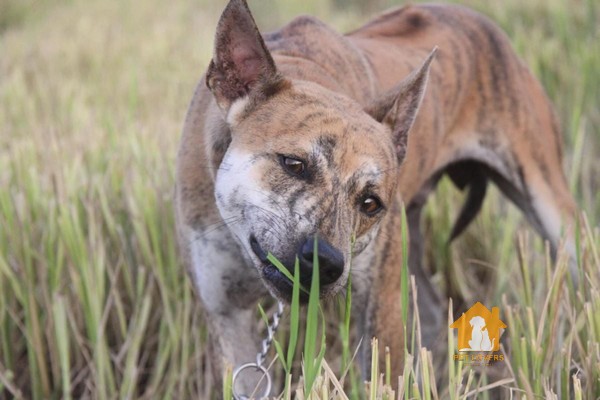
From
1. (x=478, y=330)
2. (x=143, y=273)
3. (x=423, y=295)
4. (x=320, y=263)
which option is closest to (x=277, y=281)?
(x=320, y=263)

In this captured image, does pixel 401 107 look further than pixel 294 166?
Yes

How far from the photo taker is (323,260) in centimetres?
212

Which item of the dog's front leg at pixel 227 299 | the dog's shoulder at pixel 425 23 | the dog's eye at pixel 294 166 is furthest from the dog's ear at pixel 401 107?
the dog's shoulder at pixel 425 23

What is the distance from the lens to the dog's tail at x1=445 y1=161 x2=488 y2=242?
13.2 ft

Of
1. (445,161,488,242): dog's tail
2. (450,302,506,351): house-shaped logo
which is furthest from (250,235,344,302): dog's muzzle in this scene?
(445,161,488,242): dog's tail

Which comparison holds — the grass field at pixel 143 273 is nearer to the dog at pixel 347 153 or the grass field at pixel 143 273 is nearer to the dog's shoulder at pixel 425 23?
the dog at pixel 347 153

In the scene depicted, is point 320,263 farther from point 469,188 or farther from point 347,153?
point 469,188

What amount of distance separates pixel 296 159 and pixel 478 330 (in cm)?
71

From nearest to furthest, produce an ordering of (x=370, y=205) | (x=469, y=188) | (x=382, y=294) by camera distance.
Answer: (x=370, y=205) → (x=382, y=294) → (x=469, y=188)

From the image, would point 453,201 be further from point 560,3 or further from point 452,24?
point 560,3

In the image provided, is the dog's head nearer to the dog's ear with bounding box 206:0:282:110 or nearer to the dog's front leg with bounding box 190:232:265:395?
the dog's ear with bounding box 206:0:282:110

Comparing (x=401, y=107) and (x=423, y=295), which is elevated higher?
(x=401, y=107)

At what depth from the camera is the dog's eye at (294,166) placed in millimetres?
2324

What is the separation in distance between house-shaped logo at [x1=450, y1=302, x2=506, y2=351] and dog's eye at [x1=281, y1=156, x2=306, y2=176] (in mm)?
592
